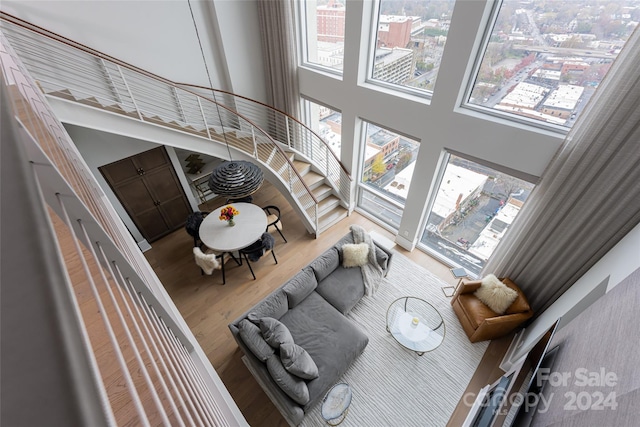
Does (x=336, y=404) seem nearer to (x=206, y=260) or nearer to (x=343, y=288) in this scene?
(x=343, y=288)

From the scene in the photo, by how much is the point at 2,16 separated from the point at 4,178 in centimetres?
439

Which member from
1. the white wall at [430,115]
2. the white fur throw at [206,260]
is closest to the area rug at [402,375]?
the white wall at [430,115]

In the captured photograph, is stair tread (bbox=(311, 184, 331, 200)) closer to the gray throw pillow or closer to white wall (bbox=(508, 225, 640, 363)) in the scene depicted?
the gray throw pillow

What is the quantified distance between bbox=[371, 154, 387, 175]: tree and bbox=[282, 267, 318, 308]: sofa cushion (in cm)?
230

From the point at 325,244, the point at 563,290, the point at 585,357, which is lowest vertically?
the point at 325,244

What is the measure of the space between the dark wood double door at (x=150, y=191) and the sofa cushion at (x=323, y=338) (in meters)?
3.21

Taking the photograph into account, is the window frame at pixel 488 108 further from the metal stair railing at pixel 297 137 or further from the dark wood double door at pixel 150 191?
the dark wood double door at pixel 150 191

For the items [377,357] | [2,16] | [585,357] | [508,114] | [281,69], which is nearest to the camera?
[585,357]

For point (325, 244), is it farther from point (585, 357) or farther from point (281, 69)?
point (585, 357)

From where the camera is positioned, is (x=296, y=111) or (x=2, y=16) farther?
(x=296, y=111)

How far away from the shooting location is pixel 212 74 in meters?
5.07

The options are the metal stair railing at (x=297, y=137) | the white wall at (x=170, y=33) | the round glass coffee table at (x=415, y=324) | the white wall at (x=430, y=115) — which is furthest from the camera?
the metal stair railing at (x=297, y=137)

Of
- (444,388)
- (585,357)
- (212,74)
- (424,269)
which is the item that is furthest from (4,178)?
(212,74)

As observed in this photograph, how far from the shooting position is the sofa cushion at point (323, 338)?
121 inches
